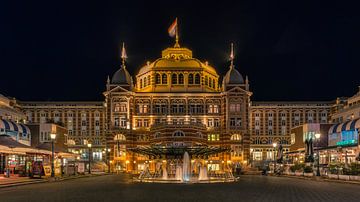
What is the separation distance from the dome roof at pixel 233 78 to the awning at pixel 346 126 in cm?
3366

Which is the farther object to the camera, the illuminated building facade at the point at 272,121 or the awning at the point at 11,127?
the illuminated building facade at the point at 272,121

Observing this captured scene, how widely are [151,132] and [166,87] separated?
13.5 meters

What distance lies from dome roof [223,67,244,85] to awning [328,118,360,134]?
110ft

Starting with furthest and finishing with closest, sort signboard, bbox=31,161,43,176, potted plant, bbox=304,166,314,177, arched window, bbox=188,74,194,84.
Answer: arched window, bbox=188,74,194,84 < potted plant, bbox=304,166,314,177 < signboard, bbox=31,161,43,176

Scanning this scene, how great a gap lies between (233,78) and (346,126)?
43.7 metres

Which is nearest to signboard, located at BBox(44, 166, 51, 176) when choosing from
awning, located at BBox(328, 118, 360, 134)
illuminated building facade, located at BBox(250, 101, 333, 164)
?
awning, located at BBox(328, 118, 360, 134)

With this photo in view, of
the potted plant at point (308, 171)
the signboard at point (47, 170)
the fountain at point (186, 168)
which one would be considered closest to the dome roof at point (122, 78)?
the signboard at point (47, 170)

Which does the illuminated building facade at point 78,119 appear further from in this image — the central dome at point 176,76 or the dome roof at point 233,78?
the dome roof at point 233,78

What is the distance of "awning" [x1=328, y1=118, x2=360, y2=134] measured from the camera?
88.1 metres

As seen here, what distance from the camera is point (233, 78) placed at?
437 ft

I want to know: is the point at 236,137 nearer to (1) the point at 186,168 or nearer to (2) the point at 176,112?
(2) the point at 176,112

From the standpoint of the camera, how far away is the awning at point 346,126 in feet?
289

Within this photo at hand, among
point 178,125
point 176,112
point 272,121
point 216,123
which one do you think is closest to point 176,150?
point 178,125

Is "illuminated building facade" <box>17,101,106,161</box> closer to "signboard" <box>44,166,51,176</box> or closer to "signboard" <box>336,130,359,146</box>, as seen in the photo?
"signboard" <box>336,130,359,146</box>
